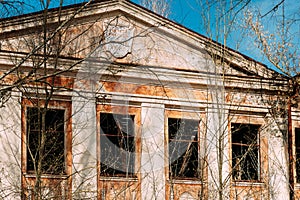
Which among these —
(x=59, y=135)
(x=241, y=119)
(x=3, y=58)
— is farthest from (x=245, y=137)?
(x=3, y=58)

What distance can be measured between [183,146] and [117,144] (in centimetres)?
176

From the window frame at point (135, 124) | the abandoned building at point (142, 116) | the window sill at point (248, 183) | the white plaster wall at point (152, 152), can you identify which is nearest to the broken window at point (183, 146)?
the abandoned building at point (142, 116)

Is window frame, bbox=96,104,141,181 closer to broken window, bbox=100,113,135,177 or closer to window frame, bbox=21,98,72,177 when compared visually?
broken window, bbox=100,113,135,177

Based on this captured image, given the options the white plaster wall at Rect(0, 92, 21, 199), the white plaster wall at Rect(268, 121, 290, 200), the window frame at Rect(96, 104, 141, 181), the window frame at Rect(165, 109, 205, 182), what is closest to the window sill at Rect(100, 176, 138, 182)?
the window frame at Rect(96, 104, 141, 181)

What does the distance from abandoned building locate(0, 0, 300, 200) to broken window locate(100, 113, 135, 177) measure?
25 mm

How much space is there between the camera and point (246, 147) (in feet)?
54.3

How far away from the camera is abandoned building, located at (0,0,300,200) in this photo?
13.7m

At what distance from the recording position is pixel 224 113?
50.9 ft

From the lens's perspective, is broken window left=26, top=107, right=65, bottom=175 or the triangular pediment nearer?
broken window left=26, top=107, right=65, bottom=175

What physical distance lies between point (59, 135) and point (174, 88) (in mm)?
A: 3124

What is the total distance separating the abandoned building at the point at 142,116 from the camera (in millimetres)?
13742

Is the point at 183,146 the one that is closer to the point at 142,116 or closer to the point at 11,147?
the point at 142,116

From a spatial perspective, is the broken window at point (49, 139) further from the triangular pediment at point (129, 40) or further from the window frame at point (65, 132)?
the triangular pediment at point (129, 40)

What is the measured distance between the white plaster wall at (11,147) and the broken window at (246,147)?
5.59 m
